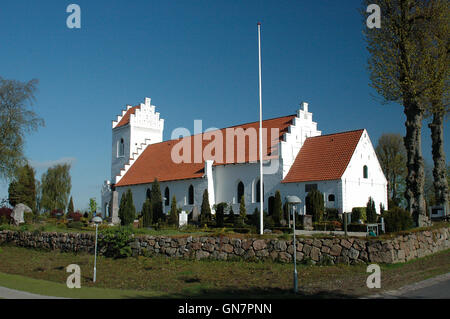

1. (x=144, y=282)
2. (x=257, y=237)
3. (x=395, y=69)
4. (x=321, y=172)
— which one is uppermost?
(x=395, y=69)

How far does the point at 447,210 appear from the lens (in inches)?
863

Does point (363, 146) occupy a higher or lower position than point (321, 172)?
higher

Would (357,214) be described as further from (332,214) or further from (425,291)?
(425,291)

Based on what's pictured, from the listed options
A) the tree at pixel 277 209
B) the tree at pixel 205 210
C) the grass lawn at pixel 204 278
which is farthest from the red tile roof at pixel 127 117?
the grass lawn at pixel 204 278

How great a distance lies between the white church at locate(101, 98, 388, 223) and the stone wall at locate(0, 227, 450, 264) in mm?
12617

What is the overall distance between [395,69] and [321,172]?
484 inches

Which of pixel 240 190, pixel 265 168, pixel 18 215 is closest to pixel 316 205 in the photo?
pixel 265 168

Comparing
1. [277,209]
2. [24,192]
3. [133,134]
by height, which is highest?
[133,134]

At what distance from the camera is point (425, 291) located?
9.70 metres

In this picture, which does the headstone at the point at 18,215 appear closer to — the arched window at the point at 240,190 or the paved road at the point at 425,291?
the arched window at the point at 240,190

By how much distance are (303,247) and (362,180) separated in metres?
17.9

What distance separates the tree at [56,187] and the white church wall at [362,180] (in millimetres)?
46160
